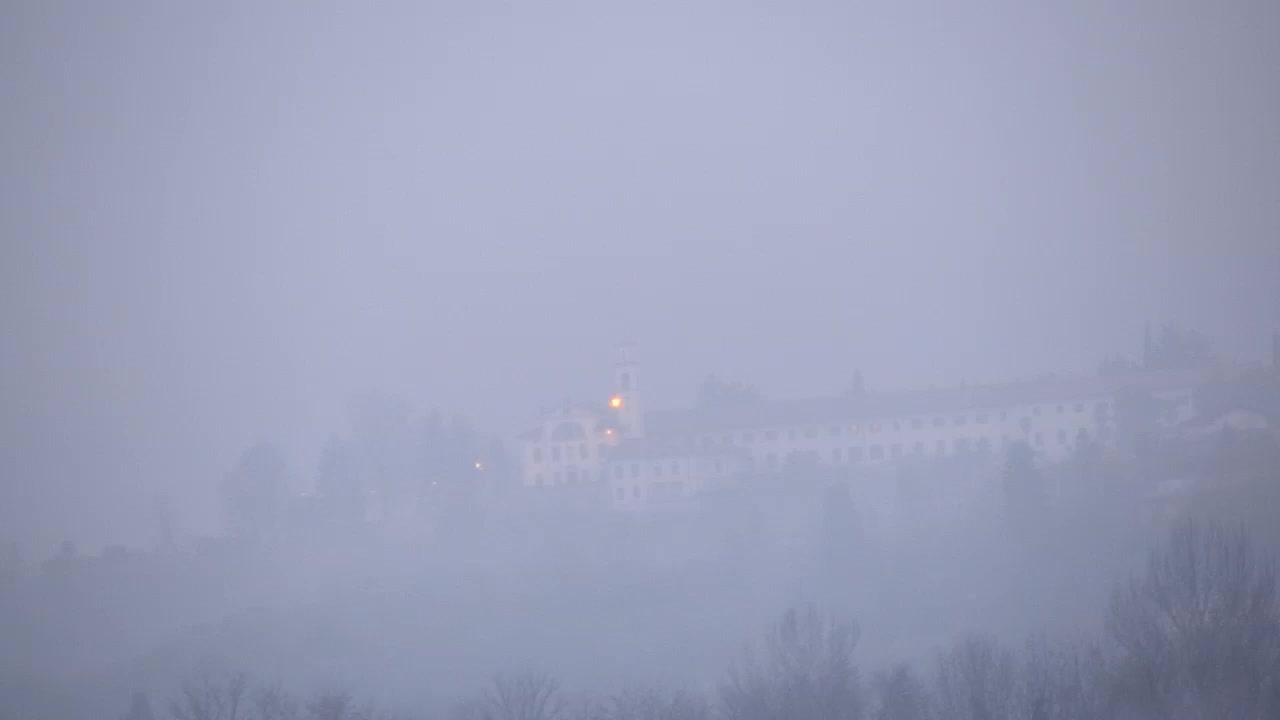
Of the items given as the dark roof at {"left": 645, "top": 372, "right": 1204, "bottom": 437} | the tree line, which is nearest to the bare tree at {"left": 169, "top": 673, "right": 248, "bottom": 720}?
the tree line

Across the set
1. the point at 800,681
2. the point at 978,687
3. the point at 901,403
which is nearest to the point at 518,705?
the point at 800,681

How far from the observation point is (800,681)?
37.1m

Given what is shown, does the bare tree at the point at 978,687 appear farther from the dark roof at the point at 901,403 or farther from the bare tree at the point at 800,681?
the dark roof at the point at 901,403

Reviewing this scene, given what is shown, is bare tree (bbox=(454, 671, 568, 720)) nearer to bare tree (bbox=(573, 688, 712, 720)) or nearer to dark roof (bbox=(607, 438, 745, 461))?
bare tree (bbox=(573, 688, 712, 720))

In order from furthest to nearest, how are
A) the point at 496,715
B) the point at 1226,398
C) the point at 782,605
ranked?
the point at 1226,398
the point at 782,605
the point at 496,715

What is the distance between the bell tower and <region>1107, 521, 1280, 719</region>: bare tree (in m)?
47.2

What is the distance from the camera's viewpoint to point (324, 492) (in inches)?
3083

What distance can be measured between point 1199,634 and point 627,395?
54.6m

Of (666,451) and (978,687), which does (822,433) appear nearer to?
(666,451)

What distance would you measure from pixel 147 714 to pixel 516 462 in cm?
4559

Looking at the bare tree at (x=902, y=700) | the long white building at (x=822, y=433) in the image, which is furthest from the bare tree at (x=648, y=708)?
the long white building at (x=822, y=433)

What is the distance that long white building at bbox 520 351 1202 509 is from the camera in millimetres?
75312

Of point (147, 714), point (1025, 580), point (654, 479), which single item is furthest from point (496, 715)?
point (654, 479)

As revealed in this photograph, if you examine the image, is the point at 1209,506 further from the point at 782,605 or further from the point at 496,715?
the point at 496,715
